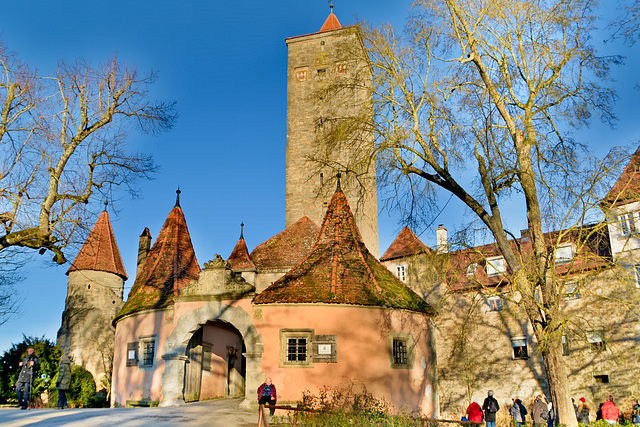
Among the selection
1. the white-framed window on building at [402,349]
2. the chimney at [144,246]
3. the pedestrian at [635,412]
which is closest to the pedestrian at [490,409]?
the white-framed window on building at [402,349]

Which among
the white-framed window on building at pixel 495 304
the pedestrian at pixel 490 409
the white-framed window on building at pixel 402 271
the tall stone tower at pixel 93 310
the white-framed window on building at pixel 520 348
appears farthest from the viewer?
the white-framed window on building at pixel 402 271

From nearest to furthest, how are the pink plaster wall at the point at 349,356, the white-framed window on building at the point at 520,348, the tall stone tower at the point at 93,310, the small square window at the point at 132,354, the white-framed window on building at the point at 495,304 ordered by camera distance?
1. the pink plaster wall at the point at 349,356
2. the small square window at the point at 132,354
3. the white-framed window on building at the point at 520,348
4. the white-framed window on building at the point at 495,304
5. the tall stone tower at the point at 93,310

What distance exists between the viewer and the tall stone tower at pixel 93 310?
26953mm

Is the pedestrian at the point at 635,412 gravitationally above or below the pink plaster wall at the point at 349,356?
below

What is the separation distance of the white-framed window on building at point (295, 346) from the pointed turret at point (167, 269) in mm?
4988

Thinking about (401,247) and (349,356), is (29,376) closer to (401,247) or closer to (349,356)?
(349,356)

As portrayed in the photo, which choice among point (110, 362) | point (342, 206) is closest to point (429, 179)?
point (342, 206)

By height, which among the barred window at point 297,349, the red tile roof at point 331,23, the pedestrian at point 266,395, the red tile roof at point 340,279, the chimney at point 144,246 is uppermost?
the red tile roof at point 331,23

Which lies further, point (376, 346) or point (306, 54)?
point (306, 54)

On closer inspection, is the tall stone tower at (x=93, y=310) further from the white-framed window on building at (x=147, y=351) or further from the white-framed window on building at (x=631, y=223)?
the white-framed window on building at (x=631, y=223)

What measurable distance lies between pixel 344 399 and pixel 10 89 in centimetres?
1142

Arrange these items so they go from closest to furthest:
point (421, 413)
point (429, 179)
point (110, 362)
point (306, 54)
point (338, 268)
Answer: point (429, 179)
point (421, 413)
point (338, 268)
point (110, 362)
point (306, 54)

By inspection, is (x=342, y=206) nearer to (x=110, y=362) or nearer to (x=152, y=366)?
(x=152, y=366)

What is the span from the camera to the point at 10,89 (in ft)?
45.2
